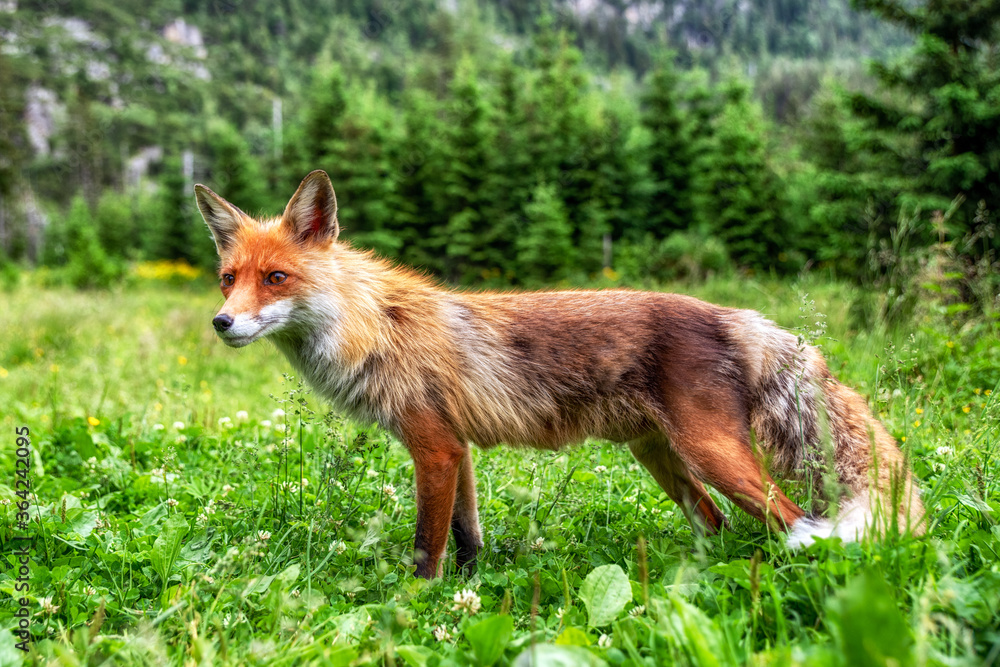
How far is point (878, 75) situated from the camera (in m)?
12.9

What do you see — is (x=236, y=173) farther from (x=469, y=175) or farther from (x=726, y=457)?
(x=726, y=457)

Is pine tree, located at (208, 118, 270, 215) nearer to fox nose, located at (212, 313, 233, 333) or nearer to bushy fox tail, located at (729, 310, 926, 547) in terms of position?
fox nose, located at (212, 313, 233, 333)

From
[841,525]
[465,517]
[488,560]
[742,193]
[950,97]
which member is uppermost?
[950,97]

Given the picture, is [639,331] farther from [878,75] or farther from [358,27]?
[358,27]

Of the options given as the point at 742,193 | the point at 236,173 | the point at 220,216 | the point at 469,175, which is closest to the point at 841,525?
→ the point at 220,216

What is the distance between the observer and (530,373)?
338 centimetres

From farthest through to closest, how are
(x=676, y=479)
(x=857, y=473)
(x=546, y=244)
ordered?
(x=546, y=244)
(x=676, y=479)
(x=857, y=473)

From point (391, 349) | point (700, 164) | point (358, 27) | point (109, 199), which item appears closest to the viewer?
point (391, 349)

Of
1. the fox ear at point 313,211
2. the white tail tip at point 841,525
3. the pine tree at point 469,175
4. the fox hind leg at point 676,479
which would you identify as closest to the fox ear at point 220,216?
the fox ear at point 313,211

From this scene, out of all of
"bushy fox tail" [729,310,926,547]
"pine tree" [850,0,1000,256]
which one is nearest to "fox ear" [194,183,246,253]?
"bushy fox tail" [729,310,926,547]

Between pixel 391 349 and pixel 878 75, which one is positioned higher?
pixel 878 75

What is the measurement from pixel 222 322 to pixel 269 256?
531mm

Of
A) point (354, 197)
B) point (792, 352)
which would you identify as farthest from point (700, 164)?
point (792, 352)

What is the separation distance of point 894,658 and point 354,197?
Answer: 26092 mm
